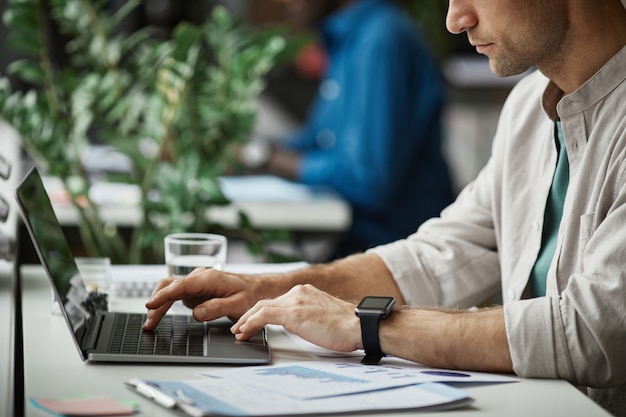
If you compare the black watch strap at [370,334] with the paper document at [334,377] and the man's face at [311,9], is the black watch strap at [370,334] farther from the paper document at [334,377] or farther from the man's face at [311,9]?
the man's face at [311,9]

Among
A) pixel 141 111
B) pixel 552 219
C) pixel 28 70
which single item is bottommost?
pixel 552 219

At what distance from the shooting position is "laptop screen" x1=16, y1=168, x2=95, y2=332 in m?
1.42

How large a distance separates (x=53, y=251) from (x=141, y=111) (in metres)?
1.35

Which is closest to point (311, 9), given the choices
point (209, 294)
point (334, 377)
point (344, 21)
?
point (344, 21)

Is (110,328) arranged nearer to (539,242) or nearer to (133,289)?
(133,289)

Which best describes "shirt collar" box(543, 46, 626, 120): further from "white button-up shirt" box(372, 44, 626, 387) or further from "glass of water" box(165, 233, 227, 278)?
"glass of water" box(165, 233, 227, 278)

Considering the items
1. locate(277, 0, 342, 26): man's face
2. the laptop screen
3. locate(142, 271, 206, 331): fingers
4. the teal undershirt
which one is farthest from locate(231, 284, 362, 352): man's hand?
locate(277, 0, 342, 26): man's face

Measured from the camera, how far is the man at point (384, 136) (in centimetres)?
356

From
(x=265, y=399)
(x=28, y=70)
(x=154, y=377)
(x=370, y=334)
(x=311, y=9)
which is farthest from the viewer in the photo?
(x=311, y=9)

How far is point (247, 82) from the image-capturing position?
2873 millimetres

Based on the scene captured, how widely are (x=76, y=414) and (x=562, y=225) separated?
0.82m

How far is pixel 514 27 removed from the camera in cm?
169

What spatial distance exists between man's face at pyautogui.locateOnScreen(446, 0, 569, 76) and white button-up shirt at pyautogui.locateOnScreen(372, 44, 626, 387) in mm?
87

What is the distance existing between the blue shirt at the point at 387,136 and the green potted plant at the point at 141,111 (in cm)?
76
